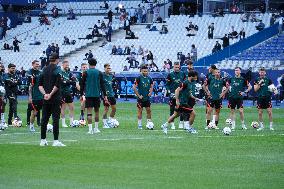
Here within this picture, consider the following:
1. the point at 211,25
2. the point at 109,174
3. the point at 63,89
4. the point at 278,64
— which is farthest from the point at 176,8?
the point at 109,174

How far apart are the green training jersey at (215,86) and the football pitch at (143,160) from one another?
303 centimetres

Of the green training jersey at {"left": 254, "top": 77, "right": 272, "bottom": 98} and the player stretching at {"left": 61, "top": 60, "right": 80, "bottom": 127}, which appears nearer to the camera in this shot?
the green training jersey at {"left": 254, "top": 77, "right": 272, "bottom": 98}

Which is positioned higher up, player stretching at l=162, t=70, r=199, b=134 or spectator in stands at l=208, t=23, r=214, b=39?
spectator in stands at l=208, t=23, r=214, b=39

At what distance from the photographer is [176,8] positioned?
250ft

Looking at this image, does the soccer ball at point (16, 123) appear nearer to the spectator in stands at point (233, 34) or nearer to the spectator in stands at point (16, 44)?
the spectator in stands at point (233, 34)

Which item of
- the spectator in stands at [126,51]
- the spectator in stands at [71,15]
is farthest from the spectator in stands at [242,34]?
the spectator in stands at [71,15]

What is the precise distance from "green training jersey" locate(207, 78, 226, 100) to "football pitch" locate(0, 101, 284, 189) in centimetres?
303

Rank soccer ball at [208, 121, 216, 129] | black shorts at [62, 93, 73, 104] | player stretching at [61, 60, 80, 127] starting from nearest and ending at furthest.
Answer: soccer ball at [208, 121, 216, 129]
player stretching at [61, 60, 80, 127]
black shorts at [62, 93, 73, 104]

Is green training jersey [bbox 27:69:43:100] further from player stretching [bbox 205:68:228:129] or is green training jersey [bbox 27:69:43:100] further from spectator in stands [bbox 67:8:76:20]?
spectator in stands [bbox 67:8:76:20]

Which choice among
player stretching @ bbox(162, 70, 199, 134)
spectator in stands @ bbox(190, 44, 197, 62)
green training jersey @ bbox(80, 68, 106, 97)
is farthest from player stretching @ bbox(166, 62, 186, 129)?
spectator in stands @ bbox(190, 44, 197, 62)

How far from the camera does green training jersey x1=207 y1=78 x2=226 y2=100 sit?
3234 centimetres

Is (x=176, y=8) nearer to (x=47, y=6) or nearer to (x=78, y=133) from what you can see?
(x=47, y=6)

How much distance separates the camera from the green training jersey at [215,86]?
32.3 metres

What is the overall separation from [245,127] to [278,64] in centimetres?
2628
